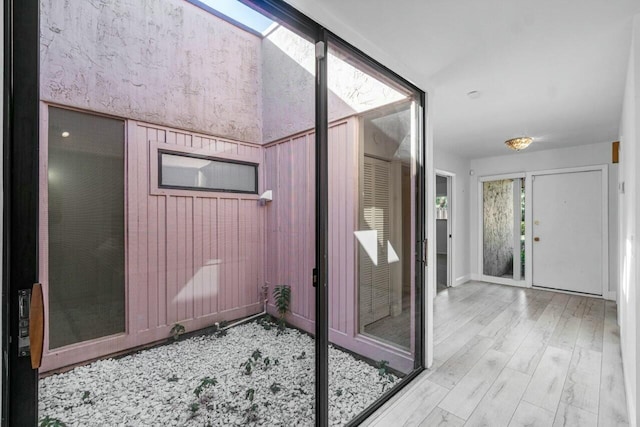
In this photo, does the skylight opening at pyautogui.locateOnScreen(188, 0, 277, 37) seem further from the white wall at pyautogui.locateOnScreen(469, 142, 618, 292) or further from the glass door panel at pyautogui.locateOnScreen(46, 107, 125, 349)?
the white wall at pyautogui.locateOnScreen(469, 142, 618, 292)

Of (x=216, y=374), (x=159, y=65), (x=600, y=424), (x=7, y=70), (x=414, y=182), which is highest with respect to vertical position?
(x=159, y=65)

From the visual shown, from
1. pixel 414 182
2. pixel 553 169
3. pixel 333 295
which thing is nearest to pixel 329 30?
pixel 414 182

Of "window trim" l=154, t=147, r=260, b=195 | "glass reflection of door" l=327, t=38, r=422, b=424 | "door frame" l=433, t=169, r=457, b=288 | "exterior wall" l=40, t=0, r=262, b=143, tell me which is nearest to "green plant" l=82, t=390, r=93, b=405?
"window trim" l=154, t=147, r=260, b=195

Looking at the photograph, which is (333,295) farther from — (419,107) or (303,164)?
(419,107)

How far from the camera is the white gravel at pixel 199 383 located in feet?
3.19

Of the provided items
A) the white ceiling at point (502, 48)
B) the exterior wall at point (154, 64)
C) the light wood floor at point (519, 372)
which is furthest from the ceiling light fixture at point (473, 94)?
the light wood floor at point (519, 372)

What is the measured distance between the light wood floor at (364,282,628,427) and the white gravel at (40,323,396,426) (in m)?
0.64

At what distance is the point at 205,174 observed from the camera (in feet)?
4.12

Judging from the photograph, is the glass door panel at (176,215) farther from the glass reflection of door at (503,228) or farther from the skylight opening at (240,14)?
the glass reflection of door at (503,228)

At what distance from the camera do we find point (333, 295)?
196 centimetres

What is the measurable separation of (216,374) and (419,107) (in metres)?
2.43

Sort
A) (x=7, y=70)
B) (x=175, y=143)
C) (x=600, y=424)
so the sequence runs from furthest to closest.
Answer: (x=600, y=424) → (x=175, y=143) → (x=7, y=70)

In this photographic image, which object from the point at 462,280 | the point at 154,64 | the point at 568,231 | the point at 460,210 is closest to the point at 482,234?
the point at 460,210

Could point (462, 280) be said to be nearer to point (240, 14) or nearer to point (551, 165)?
point (551, 165)
